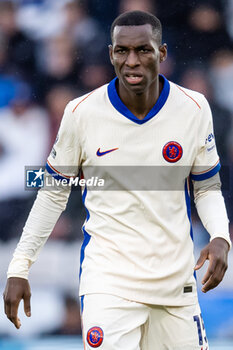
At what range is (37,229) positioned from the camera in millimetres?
3791

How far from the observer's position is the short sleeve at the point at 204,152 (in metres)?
3.83

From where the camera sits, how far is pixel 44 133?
5781 millimetres

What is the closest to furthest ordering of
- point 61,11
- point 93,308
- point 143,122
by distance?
point 93,308
point 143,122
point 61,11

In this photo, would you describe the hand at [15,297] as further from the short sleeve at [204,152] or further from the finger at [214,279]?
the short sleeve at [204,152]

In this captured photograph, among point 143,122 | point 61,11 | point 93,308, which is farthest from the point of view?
point 61,11

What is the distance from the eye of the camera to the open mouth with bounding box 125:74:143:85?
3668 millimetres

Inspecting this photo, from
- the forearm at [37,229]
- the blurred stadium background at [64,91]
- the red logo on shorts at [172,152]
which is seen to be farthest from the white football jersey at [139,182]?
the blurred stadium background at [64,91]

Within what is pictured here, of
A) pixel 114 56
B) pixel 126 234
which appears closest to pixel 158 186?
pixel 126 234

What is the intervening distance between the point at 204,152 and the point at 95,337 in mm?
990

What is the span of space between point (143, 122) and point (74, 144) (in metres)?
0.33

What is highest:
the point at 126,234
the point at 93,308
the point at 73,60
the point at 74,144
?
the point at 73,60

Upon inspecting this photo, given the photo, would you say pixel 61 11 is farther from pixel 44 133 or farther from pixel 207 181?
pixel 207 181
